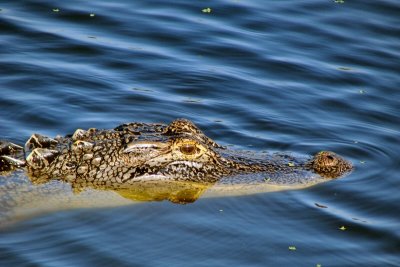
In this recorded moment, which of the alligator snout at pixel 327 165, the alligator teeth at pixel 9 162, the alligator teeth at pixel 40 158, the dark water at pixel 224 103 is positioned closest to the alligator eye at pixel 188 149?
the dark water at pixel 224 103

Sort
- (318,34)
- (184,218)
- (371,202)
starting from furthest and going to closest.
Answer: (318,34) → (371,202) → (184,218)

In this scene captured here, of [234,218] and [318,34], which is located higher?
[318,34]

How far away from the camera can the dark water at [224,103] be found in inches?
365

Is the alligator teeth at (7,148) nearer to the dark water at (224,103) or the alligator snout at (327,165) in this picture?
the dark water at (224,103)

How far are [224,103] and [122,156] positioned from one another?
343 cm

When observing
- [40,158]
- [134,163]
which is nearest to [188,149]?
[134,163]

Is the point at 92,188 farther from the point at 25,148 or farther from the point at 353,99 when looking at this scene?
the point at 353,99

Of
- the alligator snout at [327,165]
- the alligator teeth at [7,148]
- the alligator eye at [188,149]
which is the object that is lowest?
the alligator snout at [327,165]

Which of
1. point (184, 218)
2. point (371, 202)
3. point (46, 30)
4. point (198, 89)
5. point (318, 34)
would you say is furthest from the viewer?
point (318, 34)

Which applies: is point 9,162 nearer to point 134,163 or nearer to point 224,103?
point 134,163

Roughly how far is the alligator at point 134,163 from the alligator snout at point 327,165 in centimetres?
56

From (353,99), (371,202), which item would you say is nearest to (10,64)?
(353,99)

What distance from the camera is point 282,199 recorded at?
10320 mm

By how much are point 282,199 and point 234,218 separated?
0.73 meters
